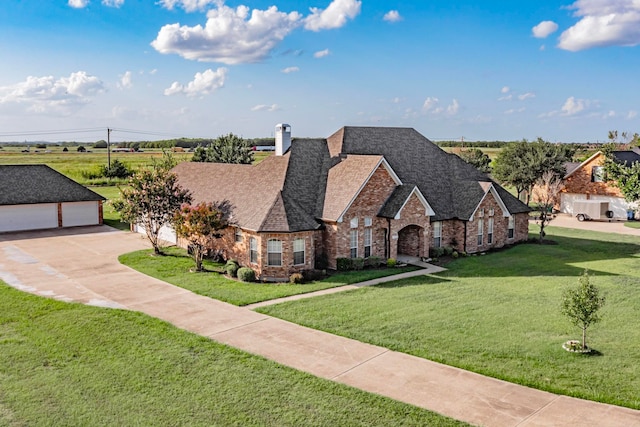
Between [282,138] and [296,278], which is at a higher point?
[282,138]

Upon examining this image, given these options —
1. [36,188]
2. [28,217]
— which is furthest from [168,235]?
[36,188]

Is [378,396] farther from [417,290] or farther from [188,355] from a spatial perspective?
[417,290]

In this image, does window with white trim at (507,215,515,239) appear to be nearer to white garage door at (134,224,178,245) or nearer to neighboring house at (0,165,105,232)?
white garage door at (134,224,178,245)

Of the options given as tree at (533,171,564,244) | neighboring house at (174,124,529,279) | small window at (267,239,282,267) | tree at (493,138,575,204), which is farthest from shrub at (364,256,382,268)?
tree at (493,138,575,204)

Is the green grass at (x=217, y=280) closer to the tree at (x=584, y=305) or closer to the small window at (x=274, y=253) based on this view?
the small window at (x=274, y=253)

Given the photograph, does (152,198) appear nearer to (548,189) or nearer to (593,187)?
(548,189)

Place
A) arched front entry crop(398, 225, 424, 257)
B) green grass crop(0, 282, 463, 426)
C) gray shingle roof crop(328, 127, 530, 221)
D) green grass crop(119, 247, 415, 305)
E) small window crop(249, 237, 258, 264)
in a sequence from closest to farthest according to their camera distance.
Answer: green grass crop(0, 282, 463, 426)
green grass crop(119, 247, 415, 305)
small window crop(249, 237, 258, 264)
arched front entry crop(398, 225, 424, 257)
gray shingle roof crop(328, 127, 530, 221)

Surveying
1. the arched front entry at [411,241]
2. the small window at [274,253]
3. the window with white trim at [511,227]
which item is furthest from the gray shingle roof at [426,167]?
the small window at [274,253]
